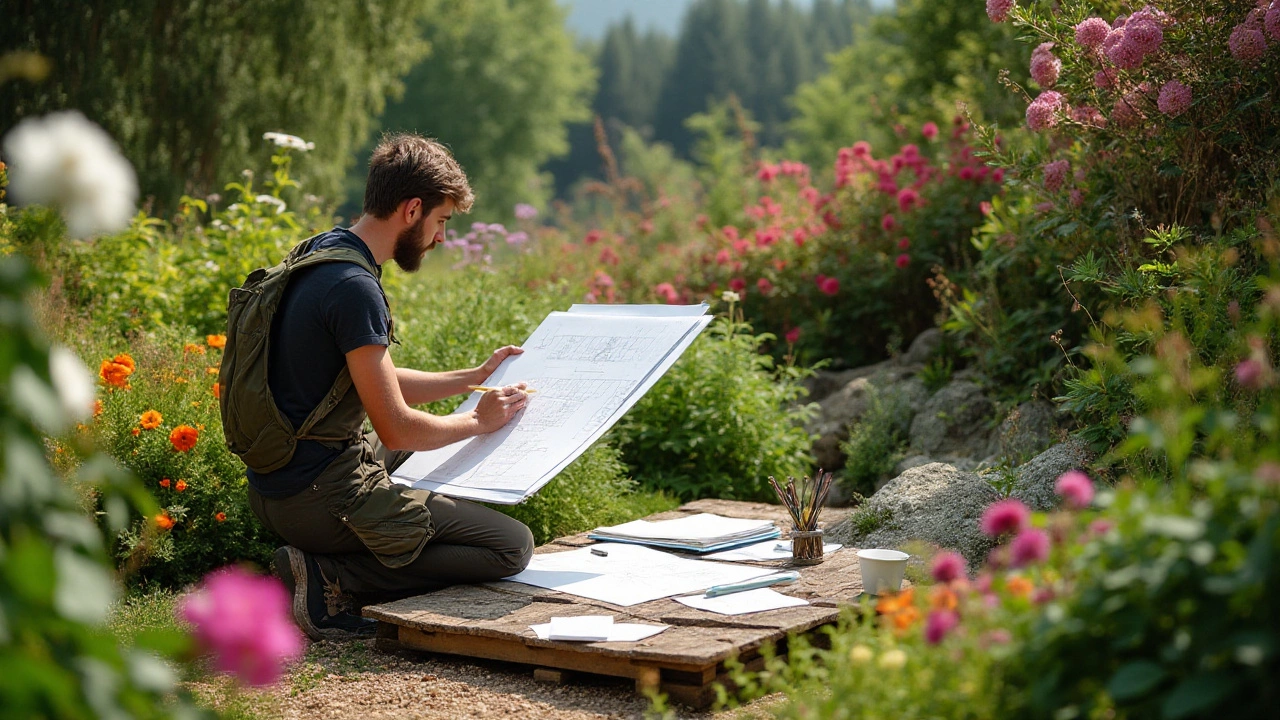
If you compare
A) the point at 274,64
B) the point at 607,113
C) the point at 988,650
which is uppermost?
the point at 607,113

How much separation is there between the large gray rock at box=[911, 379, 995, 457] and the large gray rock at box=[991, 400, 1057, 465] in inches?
9.6

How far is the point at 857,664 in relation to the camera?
178 centimetres

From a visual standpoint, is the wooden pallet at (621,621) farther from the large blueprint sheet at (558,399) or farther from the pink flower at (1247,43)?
the pink flower at (1247,43)

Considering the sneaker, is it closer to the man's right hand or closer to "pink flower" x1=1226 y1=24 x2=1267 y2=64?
the man's right hand

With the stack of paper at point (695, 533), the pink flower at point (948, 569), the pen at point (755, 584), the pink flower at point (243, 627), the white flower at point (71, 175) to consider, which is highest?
the white flower at point (71, 175)

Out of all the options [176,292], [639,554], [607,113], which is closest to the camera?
[639,554]

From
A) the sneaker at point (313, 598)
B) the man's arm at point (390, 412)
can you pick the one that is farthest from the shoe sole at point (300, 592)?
the man's arm at point (390, 412)

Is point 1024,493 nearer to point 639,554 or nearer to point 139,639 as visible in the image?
point 639,554

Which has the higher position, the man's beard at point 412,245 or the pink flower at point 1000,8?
the pink flower at point 1000,8

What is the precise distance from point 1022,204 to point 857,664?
3.49m

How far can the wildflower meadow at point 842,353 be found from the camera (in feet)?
4.44

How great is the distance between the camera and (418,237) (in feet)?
11.2

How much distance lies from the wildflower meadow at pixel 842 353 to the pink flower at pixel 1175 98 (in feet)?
0.04

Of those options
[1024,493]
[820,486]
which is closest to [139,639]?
[820,486]
